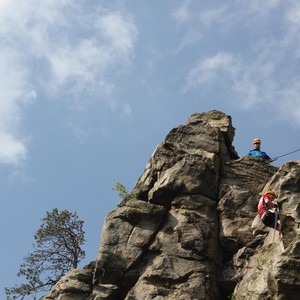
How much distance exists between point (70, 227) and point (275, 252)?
55.7 ft

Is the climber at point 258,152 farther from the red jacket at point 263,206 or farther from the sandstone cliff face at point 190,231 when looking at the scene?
the red jacket at point 263,206

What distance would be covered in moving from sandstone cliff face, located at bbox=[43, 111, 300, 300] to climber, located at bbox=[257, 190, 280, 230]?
0.82m

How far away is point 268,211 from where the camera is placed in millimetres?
28766

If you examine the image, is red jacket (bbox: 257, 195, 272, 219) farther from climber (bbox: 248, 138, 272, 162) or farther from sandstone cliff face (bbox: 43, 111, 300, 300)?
climber (bbox: 248, 138, 272, 162)

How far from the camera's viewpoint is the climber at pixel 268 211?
94.1ft

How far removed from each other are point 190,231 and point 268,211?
3985mm

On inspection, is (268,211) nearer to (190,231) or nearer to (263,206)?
(263,206)

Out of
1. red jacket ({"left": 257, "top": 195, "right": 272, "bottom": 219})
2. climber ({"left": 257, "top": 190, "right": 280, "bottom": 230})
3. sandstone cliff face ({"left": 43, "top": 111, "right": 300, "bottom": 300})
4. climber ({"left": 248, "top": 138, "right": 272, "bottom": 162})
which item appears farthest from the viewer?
climber ({"left": 248, "top": 138, "right": 272, "bottom": 162})

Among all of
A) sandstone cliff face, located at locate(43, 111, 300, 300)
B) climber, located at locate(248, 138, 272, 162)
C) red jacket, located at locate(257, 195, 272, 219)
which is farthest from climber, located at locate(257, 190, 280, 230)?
climber, located at locate(248, 138, 272, 162)

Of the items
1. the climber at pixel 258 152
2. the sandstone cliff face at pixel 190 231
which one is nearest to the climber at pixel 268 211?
the sandstone cliff face at pixel 190 231

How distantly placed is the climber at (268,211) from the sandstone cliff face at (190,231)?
0.82m

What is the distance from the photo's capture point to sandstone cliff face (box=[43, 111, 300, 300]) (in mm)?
29422

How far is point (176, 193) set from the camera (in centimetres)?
3275

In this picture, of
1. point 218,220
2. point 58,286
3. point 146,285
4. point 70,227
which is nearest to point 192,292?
point 146,285
